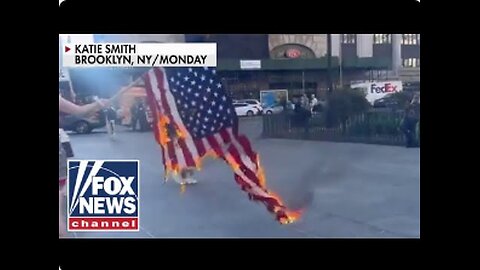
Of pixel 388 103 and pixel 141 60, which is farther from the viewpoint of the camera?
pixel 388 103

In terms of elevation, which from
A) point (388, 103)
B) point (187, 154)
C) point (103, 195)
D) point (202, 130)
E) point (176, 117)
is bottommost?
point (103, 195)

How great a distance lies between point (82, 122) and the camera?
227 inches

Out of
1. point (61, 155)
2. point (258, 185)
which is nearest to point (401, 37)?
point (258, 185)

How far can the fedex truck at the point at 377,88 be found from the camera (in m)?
5.84

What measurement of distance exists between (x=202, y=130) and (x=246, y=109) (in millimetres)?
402

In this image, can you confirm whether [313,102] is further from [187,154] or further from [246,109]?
[187,154]

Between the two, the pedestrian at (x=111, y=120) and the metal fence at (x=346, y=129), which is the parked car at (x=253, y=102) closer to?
the metal fence at (x=346, y=129)

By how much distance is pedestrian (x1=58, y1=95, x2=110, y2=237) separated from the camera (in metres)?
5.75

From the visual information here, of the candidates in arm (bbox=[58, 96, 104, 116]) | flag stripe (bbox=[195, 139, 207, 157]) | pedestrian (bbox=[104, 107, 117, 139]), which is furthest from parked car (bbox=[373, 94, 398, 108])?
arm (bbox=[58, 96, 104, 116])

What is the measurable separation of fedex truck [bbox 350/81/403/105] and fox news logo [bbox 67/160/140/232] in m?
1.89

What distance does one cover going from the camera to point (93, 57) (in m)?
5.70
